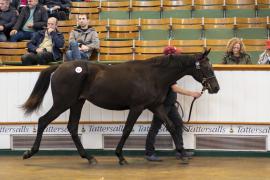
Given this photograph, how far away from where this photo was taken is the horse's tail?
9.99 metres

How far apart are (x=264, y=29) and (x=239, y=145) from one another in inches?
145

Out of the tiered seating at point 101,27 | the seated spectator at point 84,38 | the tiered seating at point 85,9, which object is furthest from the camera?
the tiered seating at point 85,9

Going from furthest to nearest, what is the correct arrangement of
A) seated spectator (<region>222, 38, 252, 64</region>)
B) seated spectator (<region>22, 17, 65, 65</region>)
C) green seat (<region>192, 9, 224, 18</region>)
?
green seat (<region>192, 9, 224, 18</region>)
seated spectator (<region>22, 17, 65, 65</region>)
seated spectator (<region>222, 38, 252, 64</region>)

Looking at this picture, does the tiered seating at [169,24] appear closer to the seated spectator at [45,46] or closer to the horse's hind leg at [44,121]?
the seated spectator at [45,46]

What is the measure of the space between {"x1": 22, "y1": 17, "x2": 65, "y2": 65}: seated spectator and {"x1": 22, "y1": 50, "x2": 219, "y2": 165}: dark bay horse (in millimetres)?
1616

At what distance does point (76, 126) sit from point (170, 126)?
149 centimetres

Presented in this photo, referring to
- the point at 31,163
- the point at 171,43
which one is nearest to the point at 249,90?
the point at 171,43

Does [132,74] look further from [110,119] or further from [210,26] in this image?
[210,26]

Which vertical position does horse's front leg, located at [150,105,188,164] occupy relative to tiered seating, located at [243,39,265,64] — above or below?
below

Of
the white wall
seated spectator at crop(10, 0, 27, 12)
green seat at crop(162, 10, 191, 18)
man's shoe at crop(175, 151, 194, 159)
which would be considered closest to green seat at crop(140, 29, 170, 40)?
green seat at crop(162, 10, 191, 18)

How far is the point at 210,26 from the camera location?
13266mm

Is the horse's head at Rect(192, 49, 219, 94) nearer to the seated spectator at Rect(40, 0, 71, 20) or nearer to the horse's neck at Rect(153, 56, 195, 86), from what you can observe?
the horse's neck at Rect(153, 56, 195, 86)

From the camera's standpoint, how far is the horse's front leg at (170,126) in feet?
31.6

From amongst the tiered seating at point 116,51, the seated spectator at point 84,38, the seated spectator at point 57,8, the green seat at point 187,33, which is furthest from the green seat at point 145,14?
the seated spectator at point 84,38
